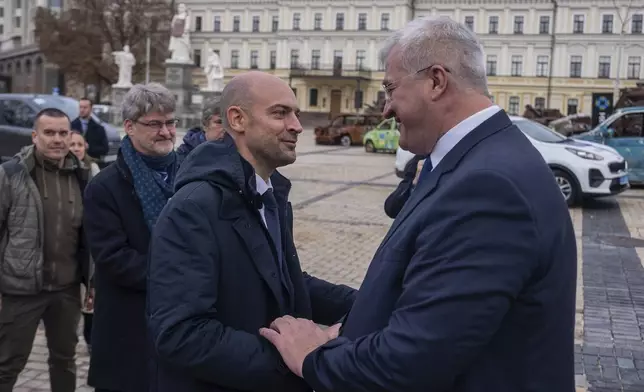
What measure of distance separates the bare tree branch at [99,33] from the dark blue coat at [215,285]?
212 ft

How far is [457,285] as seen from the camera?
1660 millimetres

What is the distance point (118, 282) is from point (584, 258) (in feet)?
24.8

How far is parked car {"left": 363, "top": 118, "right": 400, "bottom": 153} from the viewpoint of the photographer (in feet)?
103

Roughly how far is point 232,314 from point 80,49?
66298 mm

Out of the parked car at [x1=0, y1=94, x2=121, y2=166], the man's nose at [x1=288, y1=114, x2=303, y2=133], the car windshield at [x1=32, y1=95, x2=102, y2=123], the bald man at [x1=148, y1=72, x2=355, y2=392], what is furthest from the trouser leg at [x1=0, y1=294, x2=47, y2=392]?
the car windshield at [x1=32, y1=95, x2=102, y2=123]

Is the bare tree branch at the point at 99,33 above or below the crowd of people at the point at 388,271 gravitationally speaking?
above

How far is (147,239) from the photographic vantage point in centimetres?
353

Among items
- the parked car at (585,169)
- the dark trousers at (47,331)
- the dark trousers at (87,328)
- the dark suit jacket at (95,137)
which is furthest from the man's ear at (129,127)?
the parked car at (585,169)

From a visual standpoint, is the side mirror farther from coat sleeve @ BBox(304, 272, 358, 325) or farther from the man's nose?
the man's nose

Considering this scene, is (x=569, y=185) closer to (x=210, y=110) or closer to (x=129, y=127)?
(x=210, y=110)

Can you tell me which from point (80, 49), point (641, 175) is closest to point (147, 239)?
point (641, 175)

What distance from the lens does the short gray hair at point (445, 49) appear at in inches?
74.2

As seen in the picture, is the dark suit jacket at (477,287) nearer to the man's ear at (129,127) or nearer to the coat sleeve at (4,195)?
the man's ear at (129,127)

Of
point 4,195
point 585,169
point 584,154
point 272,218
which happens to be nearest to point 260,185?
point 272,218
